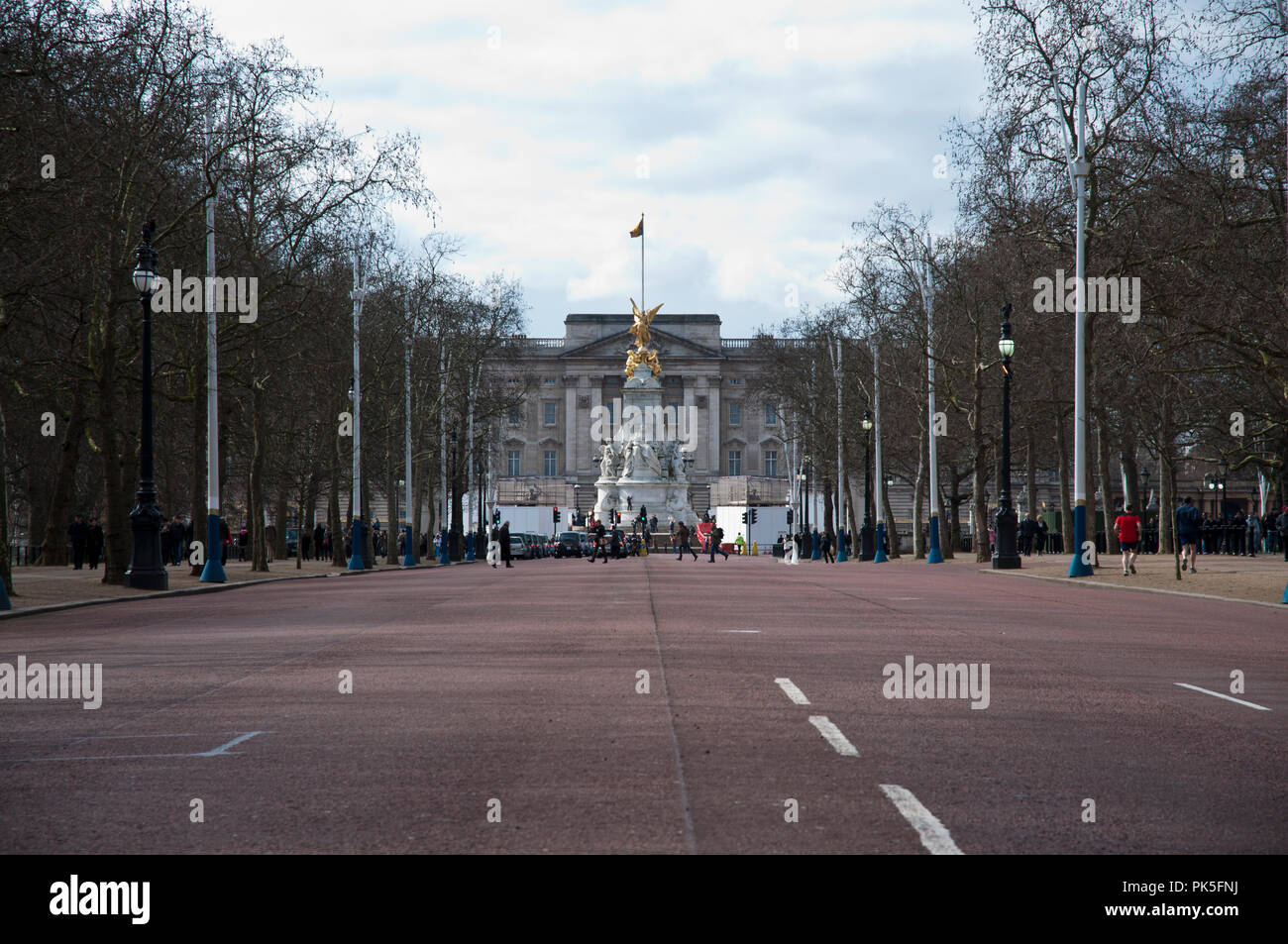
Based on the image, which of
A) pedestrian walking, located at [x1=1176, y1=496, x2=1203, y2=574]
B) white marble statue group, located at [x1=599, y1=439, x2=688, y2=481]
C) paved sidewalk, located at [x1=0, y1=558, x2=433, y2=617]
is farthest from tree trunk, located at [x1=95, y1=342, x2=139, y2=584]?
white marble statue group, located at [x1=599, y1=439, x2=688, y2=481]

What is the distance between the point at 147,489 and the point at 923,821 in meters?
26.4

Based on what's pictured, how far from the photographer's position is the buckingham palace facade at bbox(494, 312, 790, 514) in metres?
159

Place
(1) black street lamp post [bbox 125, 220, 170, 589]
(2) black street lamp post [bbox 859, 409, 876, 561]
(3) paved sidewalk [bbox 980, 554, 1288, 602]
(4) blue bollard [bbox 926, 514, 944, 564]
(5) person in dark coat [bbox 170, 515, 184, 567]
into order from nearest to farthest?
(3) paved sidewalk [bbox 980, 554, 1288, 602]
(1) black street lamp post [bbox 125, 220, 170, 589]
(5) person in dark coat [bbox 170, 515, 184, 567]
(4) blue bollard [bbox 926, 514, 944, 564]
(2) black street lamp post [bbox 859, 409, 876, 561]

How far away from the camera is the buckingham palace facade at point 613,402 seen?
6250 inches

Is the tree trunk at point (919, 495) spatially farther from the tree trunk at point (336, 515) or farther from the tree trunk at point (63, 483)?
the tree trunk at point (63, 483)

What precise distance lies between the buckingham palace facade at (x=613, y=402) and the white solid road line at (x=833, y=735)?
14462 cm

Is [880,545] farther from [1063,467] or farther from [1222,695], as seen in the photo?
[1222,695]

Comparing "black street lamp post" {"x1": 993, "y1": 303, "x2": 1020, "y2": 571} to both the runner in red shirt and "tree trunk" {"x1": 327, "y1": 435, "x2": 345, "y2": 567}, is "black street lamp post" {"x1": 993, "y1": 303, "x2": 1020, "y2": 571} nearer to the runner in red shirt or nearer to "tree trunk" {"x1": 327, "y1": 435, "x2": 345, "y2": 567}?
the runner in red shirt

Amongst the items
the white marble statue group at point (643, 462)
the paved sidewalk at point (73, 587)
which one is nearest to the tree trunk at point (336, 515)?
the paved sidewalk at point (73, 587)

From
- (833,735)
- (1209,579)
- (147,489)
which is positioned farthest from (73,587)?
(833,735)

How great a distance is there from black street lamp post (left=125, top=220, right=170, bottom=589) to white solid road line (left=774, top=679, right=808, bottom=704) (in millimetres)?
20092

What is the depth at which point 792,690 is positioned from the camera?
12180 mm
